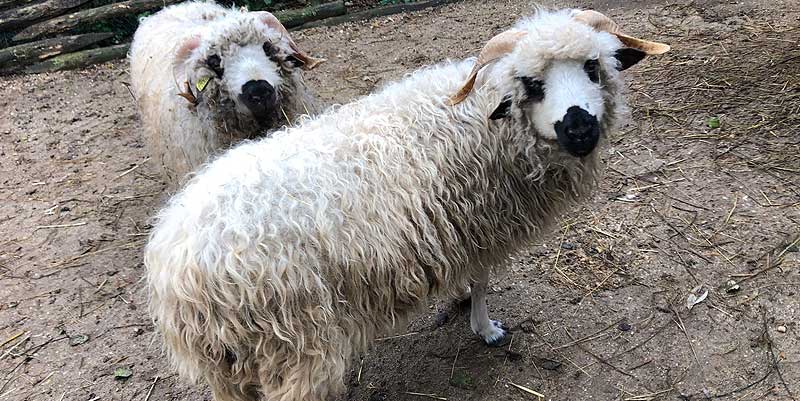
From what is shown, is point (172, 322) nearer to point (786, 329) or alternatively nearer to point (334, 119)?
point (334, 119)

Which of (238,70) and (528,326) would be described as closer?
(528,326)

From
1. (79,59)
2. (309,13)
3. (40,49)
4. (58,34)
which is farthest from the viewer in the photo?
(309,13)

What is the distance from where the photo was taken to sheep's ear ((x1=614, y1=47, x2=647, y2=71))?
2.74m

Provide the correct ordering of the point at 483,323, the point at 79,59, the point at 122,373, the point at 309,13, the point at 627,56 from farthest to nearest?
the point at 309,13, the point at 79,59, the point at 122,373, the point at 483,323, the point at 627,56

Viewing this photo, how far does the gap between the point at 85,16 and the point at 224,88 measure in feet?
18.2

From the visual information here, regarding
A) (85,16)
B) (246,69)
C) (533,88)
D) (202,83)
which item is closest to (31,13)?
(85,16)

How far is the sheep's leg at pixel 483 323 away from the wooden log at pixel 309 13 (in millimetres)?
6166

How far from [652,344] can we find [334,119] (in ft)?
6.87

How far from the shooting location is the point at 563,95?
2477 mm

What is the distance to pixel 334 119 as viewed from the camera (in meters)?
2.80

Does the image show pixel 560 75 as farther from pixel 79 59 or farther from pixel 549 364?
pixel 79 59

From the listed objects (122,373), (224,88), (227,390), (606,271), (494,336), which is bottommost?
(122,373)

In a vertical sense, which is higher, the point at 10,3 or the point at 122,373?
the point at 10,3

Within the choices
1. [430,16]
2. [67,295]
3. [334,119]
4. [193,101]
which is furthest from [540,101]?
[430,16]
